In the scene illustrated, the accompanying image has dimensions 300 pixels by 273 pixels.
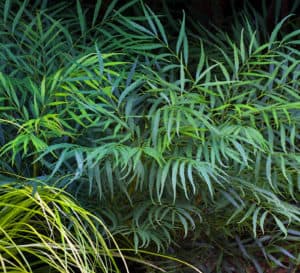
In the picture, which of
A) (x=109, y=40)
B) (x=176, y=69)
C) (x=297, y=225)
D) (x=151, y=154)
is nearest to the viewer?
(x=151, y=154)

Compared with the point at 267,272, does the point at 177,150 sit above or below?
above

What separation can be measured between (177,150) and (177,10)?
981 mm

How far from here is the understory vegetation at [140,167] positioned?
62.4 inches

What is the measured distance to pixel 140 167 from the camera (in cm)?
159

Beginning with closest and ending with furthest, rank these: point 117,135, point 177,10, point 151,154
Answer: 1. point 151,154
2. point 117,135
3. point 177,10

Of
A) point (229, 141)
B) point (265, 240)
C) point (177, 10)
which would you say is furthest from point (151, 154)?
point (177, 10)

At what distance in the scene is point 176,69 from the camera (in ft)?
7.30

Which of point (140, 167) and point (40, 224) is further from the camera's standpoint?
point (40, 224)

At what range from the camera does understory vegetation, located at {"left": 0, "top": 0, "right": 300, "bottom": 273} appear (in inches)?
62.4

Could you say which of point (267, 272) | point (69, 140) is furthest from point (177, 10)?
point (267, 272)

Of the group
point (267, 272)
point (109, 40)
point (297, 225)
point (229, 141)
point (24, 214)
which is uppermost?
point (109, 40)

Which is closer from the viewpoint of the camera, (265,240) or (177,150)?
(177,150)

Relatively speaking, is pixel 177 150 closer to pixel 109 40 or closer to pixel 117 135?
pixel 117 135

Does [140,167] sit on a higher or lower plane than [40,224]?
higher
